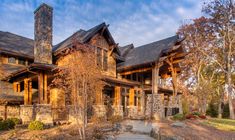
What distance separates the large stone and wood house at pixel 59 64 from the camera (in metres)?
14.4

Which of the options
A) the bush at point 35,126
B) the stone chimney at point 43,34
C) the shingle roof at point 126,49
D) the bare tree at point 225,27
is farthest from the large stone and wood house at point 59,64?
the bare tree at point 225,27

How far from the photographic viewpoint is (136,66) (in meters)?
19.8

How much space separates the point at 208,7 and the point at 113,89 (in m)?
15.0

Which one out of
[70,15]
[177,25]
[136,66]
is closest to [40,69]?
[70,15]

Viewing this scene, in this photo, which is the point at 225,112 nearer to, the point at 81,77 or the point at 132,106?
the point at 132,106

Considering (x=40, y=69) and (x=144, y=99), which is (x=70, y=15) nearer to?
(x=40, y=69)

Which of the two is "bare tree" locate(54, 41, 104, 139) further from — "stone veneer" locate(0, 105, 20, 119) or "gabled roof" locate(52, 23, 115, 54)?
"stone veneer" locate(0, 105, 20, 119)

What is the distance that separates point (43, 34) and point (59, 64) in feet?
8.25

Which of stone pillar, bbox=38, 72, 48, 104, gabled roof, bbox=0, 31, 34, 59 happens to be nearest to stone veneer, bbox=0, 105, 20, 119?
stone pillar, bbox=38, 72, 48, 104

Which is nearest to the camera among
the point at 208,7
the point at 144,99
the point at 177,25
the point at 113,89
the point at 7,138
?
the point at 7,138

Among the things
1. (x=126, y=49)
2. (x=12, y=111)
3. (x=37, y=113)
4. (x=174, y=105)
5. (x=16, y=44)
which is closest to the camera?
(x=37, y=113)

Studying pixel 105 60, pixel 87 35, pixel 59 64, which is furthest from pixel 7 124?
pixel 105 60

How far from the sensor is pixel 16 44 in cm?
1994

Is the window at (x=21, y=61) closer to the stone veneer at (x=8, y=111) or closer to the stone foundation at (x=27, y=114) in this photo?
the stone veneer at (x=8, y=111)
